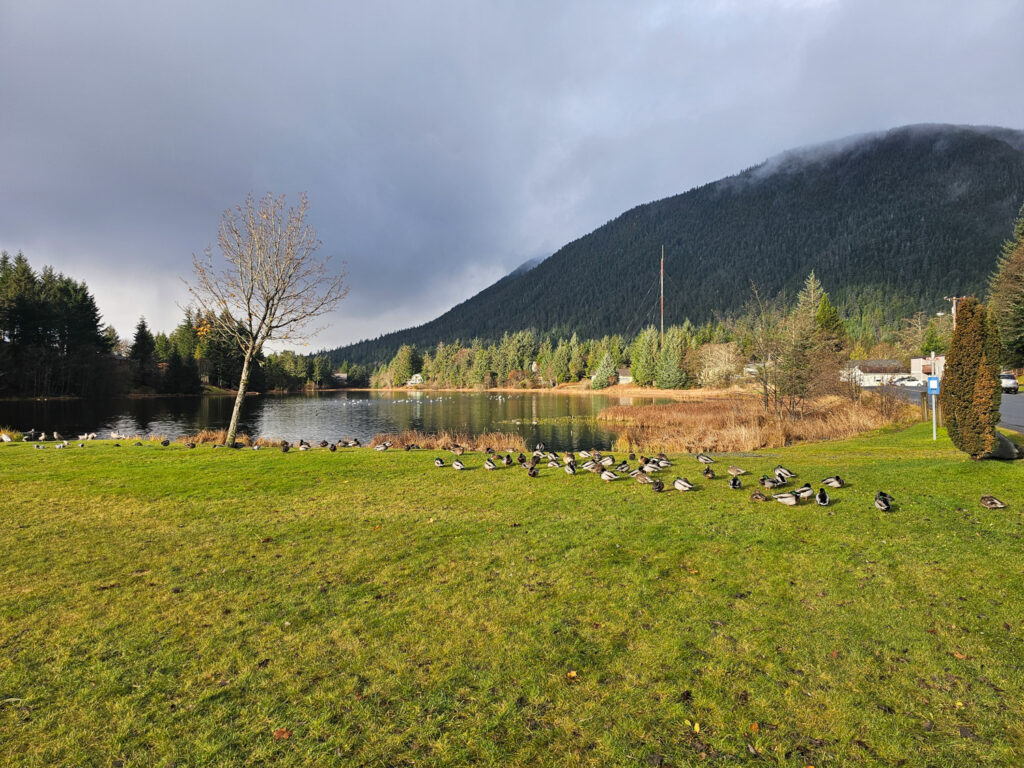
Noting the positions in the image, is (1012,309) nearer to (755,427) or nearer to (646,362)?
(755,427)

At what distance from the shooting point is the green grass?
3533mm

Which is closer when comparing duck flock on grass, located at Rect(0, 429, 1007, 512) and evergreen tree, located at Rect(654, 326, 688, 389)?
duck flock on grass, located at Rect(0, 429, 1007, 512)

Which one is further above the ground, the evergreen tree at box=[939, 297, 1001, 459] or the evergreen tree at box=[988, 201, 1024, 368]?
the evergreen tree at box=[988, 201, 1024, 368]

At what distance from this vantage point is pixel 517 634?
4914mm

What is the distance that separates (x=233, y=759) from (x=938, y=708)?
5429 mm

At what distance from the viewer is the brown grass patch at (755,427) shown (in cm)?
2166

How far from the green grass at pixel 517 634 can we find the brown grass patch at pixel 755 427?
39.8 feet

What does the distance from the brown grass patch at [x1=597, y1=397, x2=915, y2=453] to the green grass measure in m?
12.1

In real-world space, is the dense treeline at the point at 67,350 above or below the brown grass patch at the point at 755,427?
above

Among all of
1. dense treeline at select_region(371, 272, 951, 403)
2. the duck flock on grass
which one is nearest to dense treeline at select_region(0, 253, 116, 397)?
the duck flock on grass

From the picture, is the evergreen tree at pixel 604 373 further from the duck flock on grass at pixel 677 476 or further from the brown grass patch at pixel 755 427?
the duck flock on grass at pixel 677 476

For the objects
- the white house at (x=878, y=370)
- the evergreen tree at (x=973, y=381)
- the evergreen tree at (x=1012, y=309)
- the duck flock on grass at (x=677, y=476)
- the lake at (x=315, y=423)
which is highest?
the evergreen tree at (x=1012, y=309)

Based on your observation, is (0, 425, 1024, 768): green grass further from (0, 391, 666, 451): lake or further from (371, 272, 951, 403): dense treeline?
(371, 272, 951, 403): dense treeline

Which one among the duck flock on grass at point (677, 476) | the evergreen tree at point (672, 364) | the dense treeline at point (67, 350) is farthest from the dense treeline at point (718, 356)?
the dense treeline at point (67, 350)
